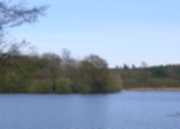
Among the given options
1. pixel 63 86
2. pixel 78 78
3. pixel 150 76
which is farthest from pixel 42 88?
pixel 150 76

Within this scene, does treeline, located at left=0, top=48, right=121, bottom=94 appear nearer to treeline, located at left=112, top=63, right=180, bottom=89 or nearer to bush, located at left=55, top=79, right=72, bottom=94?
bush, located at left=55, top=79, right=72, bottom=94

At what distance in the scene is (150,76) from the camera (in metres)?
84.6

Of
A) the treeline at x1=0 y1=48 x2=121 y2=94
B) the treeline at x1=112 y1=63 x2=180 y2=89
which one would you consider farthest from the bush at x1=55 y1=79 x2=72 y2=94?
the treeline at x1=112 y1=63 x2=180 y2=89

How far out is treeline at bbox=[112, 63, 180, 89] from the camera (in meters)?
80.5

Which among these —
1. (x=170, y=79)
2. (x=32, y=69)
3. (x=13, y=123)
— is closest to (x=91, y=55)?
(x=170, y=79)

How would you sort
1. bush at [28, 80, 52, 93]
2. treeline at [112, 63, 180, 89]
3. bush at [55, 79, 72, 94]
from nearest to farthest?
1. bush at [28, 80, 52, 93]
2. bush at [55, 79, 72, 94]
3. treeline at [112, 63, 180, 89]

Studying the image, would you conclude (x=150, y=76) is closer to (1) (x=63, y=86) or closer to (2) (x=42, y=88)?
(1) (x=63, y=86)

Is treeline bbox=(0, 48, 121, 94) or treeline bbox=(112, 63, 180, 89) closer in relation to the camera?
treeline bbox=(0, 48, 121, 94)

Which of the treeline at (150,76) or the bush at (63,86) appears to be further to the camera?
the treeline at (150,76)

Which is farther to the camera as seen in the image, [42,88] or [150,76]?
[150,76]

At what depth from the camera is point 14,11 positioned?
4012 mm

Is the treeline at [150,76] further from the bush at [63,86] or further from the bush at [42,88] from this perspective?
the bush at [42,88]

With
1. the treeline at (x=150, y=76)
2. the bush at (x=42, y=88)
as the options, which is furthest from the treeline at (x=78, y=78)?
the treeline at (x=150, y=76)

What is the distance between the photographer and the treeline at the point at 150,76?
80.5 meters
